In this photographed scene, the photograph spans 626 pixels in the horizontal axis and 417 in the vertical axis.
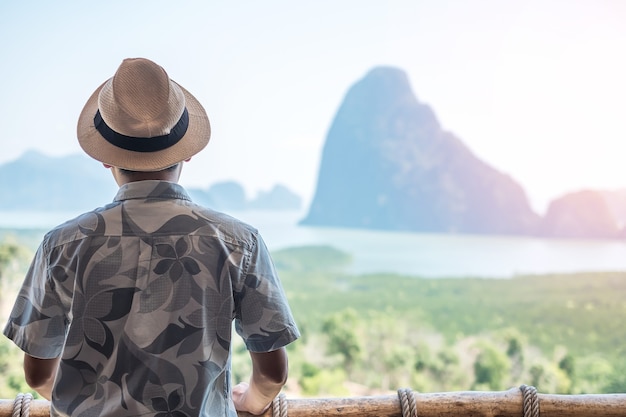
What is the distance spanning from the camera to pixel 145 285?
862 millimetres

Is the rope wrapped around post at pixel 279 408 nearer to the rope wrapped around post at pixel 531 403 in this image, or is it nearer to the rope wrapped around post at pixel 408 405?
the rope wrapped around post at pixel 408 405

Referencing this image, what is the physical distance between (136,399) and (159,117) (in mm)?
372

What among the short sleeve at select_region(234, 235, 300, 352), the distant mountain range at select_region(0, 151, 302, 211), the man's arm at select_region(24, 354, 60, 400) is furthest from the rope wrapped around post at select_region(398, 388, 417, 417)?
the distant mountain range at select_region(0, 151, 302, 211)

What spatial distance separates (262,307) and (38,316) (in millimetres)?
311

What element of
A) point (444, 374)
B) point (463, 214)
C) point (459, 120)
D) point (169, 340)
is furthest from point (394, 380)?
point (169, 340)

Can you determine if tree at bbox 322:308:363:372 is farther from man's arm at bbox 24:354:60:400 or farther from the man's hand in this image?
man's arm at bbox 24:354:60:400

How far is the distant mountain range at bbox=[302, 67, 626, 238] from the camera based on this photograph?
5.18 metres

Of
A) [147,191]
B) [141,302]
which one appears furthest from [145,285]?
[147,191]

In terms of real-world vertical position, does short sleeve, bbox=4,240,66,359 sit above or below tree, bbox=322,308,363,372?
above

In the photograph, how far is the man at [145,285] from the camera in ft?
2.83

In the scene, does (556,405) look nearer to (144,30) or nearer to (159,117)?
(159,117)

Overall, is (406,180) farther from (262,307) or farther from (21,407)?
(262,307)

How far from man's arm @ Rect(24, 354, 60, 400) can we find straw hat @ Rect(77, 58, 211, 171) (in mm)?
317

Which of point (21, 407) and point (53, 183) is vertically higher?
point (53, 183)
